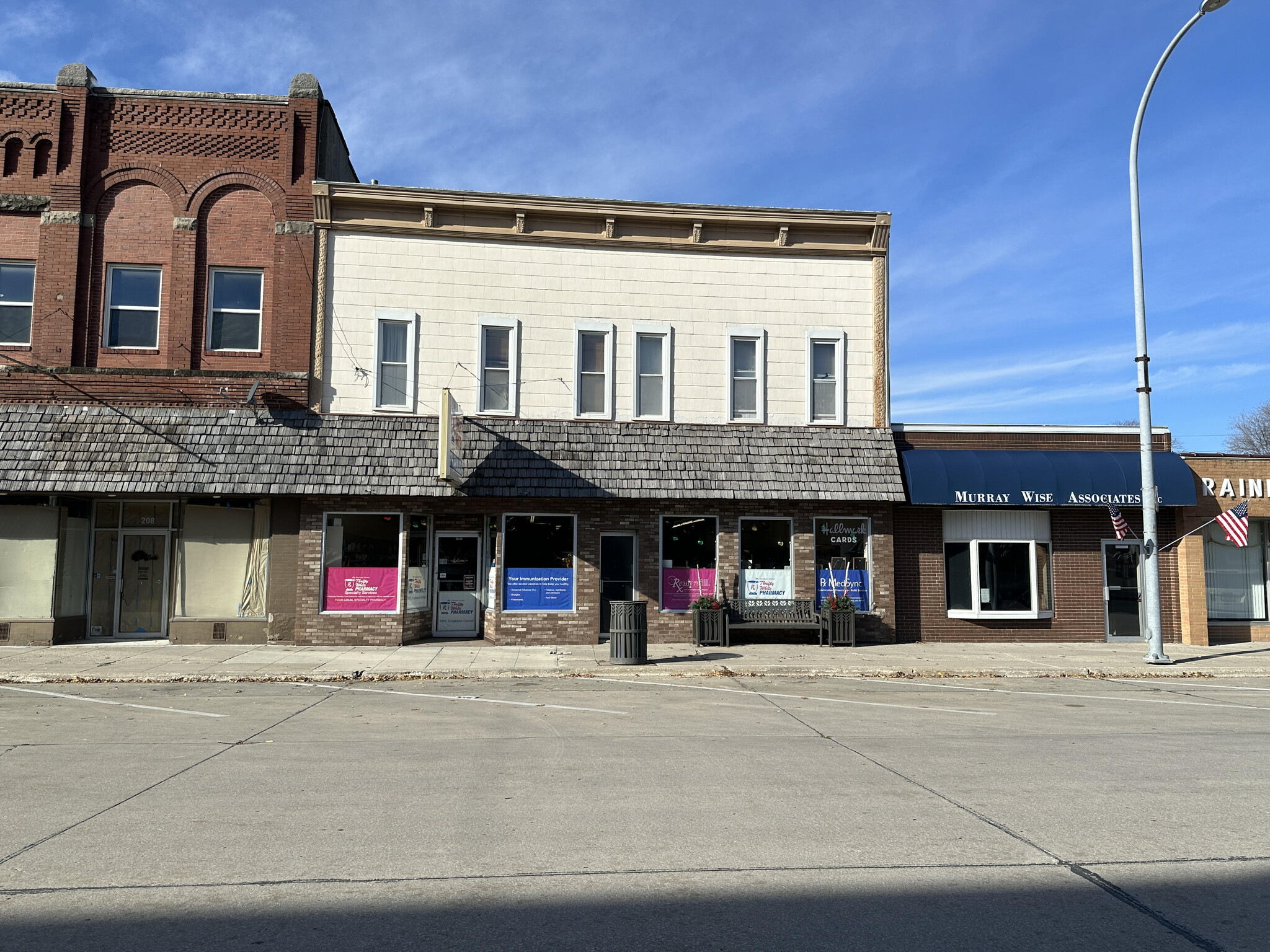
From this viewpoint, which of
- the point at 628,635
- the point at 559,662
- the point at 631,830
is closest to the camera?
the point at 631,830

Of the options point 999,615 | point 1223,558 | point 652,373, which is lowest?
point 999,615

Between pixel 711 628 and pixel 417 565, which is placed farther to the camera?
pixel 417 565

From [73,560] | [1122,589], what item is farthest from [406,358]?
[1122,589]

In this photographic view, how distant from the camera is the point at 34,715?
1047 centimetres

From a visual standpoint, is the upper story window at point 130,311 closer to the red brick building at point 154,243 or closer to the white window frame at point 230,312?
the red brick building at point 154,243

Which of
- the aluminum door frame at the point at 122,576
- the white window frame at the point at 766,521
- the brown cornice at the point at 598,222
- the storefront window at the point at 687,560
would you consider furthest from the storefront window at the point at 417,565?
the white window frame at the point at 766,521

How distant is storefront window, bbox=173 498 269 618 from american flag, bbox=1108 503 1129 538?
55.7ft

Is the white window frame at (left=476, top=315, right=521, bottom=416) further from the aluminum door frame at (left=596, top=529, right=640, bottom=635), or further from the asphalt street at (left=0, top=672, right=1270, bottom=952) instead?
the asphalt street at (left=0, top=672, right=1270, bottom=952)

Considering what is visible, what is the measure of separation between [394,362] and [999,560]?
13.4m

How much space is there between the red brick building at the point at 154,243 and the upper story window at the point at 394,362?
1355 mm

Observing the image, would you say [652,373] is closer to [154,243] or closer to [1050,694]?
[1050,694]

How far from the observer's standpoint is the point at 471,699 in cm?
1205

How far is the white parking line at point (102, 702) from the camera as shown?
35.5 feet

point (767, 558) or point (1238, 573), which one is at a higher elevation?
point (767, 558)
